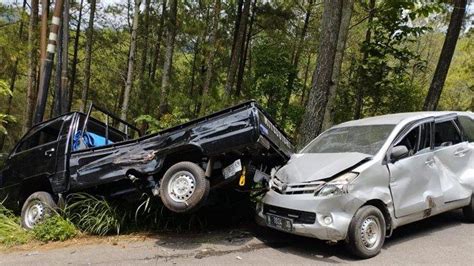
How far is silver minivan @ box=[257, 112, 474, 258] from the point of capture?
204 inches

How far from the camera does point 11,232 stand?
6855 mm

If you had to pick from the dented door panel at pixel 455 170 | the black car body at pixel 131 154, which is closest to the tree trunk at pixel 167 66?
the black car body at pixel 131 154

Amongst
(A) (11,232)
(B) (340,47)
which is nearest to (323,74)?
(B) (340,47)

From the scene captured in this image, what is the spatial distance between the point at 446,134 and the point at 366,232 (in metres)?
2.57

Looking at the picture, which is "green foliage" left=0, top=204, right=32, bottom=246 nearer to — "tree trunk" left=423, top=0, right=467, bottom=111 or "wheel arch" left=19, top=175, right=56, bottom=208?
"wheel arch" left=19, top=175, right=56, bottom=208

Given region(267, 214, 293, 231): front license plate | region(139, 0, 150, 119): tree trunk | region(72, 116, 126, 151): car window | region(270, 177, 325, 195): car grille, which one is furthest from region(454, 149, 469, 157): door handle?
region(139, 0, 150, 119): tree trunk

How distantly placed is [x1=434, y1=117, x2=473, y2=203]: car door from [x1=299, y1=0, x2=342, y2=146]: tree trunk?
2.98 m

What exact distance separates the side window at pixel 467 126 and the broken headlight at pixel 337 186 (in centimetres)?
294

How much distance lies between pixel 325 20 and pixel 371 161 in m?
4.93

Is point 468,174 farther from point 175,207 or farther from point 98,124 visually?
point 98,124

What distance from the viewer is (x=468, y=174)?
6.73m

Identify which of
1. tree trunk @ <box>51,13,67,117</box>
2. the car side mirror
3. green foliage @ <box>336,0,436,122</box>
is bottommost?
the car side mirror

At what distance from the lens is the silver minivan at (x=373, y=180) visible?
5184 millimetres

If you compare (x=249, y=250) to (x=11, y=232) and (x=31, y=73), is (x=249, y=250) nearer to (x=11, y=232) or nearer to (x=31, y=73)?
(x=11, y=232)
